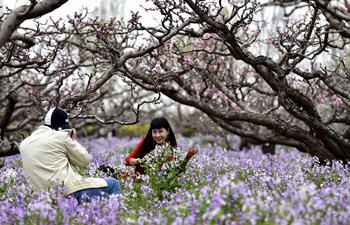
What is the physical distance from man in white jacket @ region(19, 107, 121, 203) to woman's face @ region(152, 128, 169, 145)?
5.19 ft

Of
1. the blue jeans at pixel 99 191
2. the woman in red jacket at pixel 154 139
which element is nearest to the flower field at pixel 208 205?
the blue jeans at pixel 99 191

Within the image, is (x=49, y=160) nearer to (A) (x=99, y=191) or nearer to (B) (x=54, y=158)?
(B) (x=54, y=158)

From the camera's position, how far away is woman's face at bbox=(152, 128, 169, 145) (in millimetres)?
6215

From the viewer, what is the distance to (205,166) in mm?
7055

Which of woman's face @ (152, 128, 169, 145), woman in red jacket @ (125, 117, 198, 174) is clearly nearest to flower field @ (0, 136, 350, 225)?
woman in red jacket @ (125, 117, 198, 174)

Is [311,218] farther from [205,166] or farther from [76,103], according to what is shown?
[76,103]

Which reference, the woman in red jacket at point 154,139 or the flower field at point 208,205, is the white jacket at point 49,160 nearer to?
the flower field at point 208,205

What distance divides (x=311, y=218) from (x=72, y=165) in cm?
315

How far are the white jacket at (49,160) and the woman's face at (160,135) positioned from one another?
5.60 feet

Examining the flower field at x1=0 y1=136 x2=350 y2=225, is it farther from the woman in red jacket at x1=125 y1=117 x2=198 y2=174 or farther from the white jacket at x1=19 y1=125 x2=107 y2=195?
the woman in red jacket at x1=125 y1=117 x2=198 y2=174

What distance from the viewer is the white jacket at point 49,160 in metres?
4.59

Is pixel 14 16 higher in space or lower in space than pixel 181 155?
higher

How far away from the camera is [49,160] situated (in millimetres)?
4602

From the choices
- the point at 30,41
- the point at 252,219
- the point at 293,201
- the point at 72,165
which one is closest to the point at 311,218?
the point at 293,201
